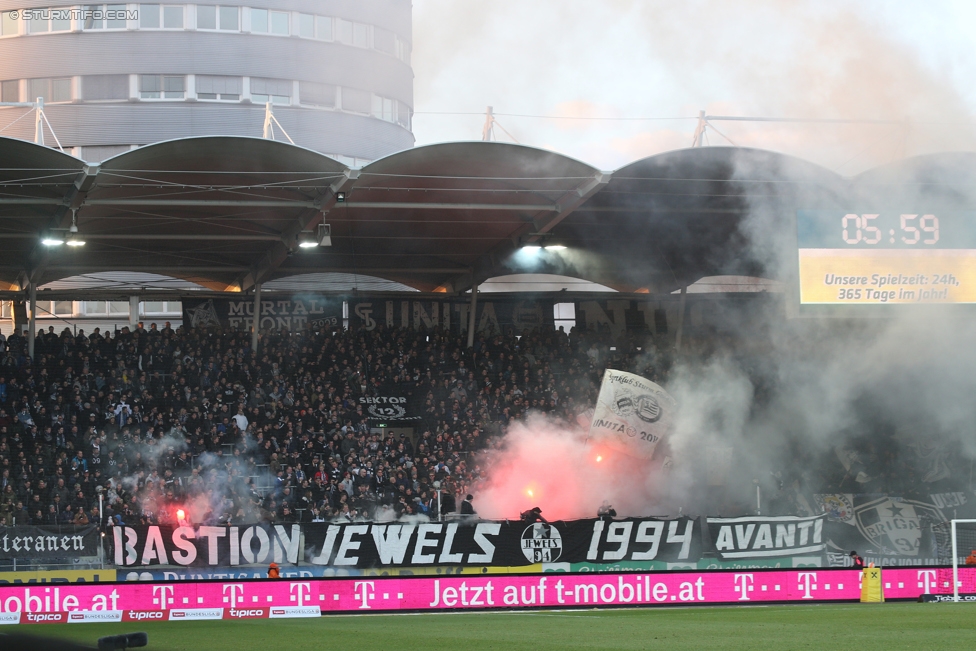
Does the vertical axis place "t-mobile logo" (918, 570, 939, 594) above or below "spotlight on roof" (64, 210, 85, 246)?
below

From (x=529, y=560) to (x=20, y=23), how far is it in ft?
101

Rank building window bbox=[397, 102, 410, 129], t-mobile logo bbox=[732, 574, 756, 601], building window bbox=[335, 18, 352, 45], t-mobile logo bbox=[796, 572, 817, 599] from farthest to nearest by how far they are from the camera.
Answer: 1. building window bbox=[335, 18, 352, 45]
2. t-mobile logo bbox=[796, 572, 817, 599]
3. t-mobile logo bbox=[732, 574, 756, 601]
4. building window bbox=[397, 102, 410, 129]

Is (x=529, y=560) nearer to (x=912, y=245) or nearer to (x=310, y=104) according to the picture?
(x=912, y=245)

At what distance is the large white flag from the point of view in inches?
852

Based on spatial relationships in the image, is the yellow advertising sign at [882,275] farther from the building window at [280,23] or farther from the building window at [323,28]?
the building window at [280,23]

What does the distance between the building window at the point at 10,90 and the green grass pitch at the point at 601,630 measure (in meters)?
29.2

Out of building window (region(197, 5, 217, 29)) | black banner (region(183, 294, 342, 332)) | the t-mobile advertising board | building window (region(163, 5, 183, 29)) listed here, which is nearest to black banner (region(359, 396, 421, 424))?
black banner (region(183, 294, 342, 332))

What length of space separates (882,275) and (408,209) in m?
10.1

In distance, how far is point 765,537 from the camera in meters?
19.7

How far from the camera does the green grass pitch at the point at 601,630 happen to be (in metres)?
11.2

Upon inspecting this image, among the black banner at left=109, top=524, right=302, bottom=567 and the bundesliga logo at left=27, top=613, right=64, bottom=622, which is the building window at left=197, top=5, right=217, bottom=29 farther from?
the bundesliga logo at left=27, top=613, right=64, bottom=622

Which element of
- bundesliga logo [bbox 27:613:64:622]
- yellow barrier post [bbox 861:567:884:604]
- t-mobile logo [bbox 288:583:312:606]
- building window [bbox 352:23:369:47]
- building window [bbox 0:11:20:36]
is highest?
building window [bbox 0:11:20:36]

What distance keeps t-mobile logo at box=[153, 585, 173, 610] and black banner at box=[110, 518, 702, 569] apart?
2688 mm

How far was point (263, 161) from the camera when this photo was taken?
1889cm
